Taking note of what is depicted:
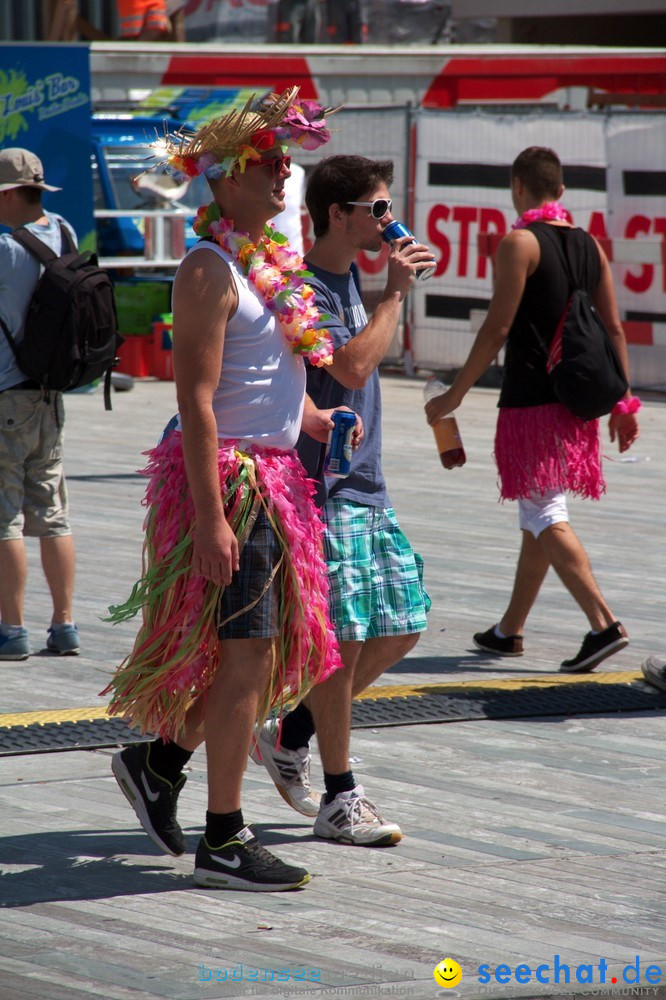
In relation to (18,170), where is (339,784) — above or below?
below

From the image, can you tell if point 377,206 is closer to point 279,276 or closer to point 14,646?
point 279,276

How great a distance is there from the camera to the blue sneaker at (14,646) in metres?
6.44

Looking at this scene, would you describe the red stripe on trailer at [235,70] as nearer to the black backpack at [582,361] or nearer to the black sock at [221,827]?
the black backpack at [582,361]

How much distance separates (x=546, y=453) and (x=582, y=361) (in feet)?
1.26

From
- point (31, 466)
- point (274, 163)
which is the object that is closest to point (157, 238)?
point (31, 466)

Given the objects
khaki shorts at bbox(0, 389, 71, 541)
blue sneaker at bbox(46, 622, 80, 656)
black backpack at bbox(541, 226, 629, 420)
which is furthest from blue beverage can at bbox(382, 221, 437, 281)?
blue sneaker at bbox(46, 622, 80, 656)

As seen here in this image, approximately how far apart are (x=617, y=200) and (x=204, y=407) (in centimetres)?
1136

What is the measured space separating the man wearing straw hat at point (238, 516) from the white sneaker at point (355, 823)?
0.38 metres

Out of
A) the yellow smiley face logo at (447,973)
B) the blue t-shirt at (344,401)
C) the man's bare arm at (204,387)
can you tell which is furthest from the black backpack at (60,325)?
the yellow smiley face logo at (447,973)

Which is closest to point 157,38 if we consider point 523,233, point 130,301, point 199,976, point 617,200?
point 130,301

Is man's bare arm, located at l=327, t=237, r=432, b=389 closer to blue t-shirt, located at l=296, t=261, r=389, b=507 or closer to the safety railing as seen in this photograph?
blue t-shirt, located at l=296, t=261, r=389, b=507

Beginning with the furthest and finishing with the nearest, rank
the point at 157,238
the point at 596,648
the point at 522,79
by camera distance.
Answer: the point at 522,79, the point at 157,238, the point at 596,648

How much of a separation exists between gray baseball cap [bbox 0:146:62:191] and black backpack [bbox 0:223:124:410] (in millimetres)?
176

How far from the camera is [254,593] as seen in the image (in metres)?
4.07
